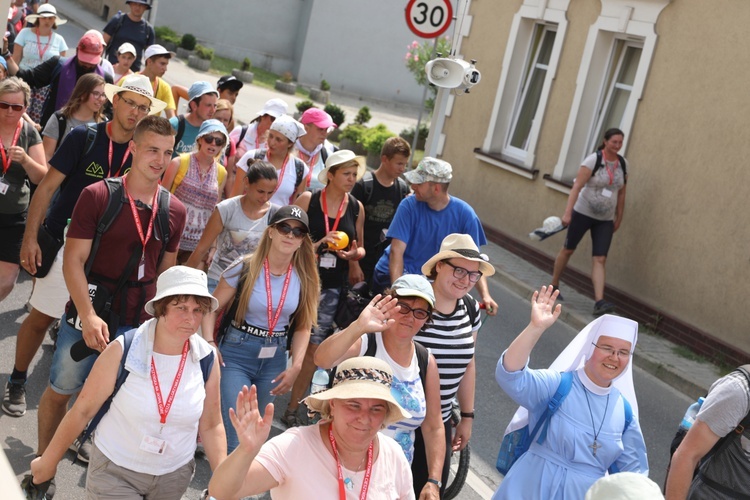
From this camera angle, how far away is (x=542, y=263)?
15.0 m

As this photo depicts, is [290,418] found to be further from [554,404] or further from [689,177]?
[689,177]

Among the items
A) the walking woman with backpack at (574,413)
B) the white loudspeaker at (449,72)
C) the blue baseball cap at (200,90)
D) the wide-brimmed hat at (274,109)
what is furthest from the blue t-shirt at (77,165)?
the white loudspeaker at (449,72)

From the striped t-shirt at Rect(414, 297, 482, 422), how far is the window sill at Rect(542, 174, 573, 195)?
924 cm

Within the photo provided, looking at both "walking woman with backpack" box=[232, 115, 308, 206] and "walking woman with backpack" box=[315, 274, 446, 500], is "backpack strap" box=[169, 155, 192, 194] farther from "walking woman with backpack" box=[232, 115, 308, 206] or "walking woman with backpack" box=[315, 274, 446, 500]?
"walking woman with backpack" box=[315, 274, 446, 500]

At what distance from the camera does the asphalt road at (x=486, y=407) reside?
6.21m

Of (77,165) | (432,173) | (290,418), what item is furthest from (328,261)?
(77,165)

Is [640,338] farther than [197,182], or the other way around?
[640,338]

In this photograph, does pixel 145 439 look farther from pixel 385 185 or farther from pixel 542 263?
pixel 542 263

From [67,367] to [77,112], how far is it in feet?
10.6

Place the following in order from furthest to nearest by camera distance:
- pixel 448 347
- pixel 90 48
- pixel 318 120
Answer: pixel 90 48 < pixel 318 120 < pixel 448 347

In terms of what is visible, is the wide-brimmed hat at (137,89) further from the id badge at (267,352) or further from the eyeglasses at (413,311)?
the eyeglasses at (413,311)

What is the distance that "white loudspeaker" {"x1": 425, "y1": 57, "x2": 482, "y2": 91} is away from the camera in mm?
10609

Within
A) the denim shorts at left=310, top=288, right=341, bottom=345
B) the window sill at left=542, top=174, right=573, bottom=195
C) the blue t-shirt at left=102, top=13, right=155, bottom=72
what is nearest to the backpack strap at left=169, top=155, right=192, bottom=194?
the denim shorts at left=310, top=288, right=341, bottom=345

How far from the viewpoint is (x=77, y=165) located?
6.64 m
